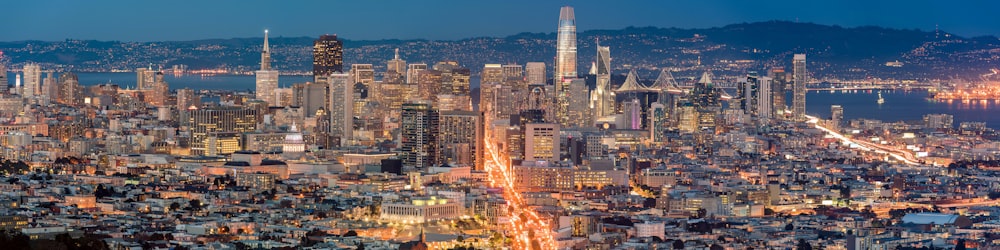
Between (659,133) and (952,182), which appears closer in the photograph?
(952,182)

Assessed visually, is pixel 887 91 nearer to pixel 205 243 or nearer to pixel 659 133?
pixel 659 133

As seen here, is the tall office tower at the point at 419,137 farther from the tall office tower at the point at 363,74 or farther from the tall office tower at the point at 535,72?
the tall office tower at the point at 535,72

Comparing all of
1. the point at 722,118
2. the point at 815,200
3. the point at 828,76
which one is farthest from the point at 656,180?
the point at 828,76

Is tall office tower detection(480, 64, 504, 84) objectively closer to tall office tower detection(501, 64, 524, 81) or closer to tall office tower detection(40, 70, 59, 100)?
tall office tower detection(501, 64, 524, 81)

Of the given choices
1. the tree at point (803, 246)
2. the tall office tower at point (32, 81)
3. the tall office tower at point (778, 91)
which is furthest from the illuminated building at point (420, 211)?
the tall office tower at point (778, 91)

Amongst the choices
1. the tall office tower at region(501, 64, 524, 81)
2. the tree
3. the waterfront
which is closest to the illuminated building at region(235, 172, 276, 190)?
the tree

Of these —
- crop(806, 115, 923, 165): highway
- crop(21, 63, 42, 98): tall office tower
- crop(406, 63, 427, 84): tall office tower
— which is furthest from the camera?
crop(21, 63, 42, 98): tall office tower
